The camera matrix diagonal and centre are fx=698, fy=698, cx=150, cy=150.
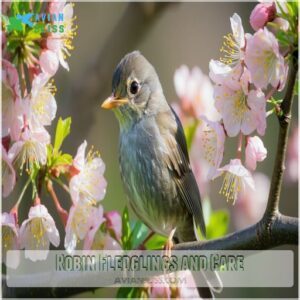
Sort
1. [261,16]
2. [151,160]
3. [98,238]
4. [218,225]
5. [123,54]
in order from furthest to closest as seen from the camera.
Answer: [123,54], [151,160], [218,225], [98,238], [261,16]

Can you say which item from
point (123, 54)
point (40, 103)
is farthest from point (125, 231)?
point (123, 54)

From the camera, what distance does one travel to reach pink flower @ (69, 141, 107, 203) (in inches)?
103

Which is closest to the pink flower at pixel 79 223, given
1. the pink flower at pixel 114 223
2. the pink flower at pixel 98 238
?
the pink flower at pixel 98 238

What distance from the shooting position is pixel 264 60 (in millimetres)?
2117

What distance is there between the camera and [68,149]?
429 cm

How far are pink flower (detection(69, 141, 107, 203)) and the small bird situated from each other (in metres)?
0.70

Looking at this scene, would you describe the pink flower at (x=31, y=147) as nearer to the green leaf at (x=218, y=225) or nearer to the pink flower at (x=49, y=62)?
the pink flower at (x=49, y=62)

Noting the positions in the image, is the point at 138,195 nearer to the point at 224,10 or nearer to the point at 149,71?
the point at 149,71

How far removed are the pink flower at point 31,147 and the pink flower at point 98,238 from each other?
14.2 inches

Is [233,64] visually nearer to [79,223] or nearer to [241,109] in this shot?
[241,109]

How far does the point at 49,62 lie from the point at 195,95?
3.82 ft

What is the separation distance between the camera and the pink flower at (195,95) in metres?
3.45

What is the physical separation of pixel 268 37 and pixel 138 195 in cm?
153

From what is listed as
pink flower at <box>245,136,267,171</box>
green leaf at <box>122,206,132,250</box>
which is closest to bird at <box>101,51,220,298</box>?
green leaf at <box>122,206,132,250</box>
